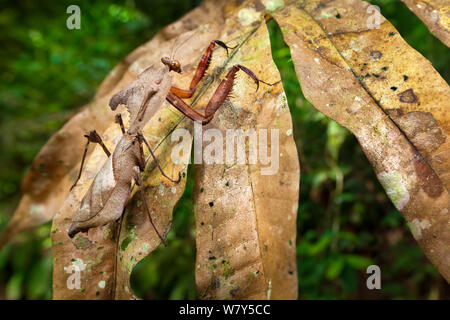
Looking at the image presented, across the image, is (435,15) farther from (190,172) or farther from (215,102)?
(190,172)

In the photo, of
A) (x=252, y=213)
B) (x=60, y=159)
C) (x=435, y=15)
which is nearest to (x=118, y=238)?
(x=252, y=213)

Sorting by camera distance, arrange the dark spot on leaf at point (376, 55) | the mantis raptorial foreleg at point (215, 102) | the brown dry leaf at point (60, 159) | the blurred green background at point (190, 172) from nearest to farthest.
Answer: the dark spot on leaf at point (376, 55)
the mantis raptorial foreleg at point (215, 102)
the brown dry leaf at point (60, 159)
the blurred green background at point (190, 172)

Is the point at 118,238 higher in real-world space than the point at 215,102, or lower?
lower

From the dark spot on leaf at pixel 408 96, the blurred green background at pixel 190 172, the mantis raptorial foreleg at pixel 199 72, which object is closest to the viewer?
the dark spot on leaf at pixel 408 96

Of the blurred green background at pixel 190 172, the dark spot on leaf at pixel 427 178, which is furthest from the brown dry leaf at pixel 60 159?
the dark spot on leaf at pixel 427 178

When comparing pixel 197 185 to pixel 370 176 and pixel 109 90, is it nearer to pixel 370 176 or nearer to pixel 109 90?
pixel 109 90

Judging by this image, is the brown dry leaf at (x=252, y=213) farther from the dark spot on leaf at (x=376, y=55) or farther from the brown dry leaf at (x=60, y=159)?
the brown dry leaf at (x=60, y=159)
